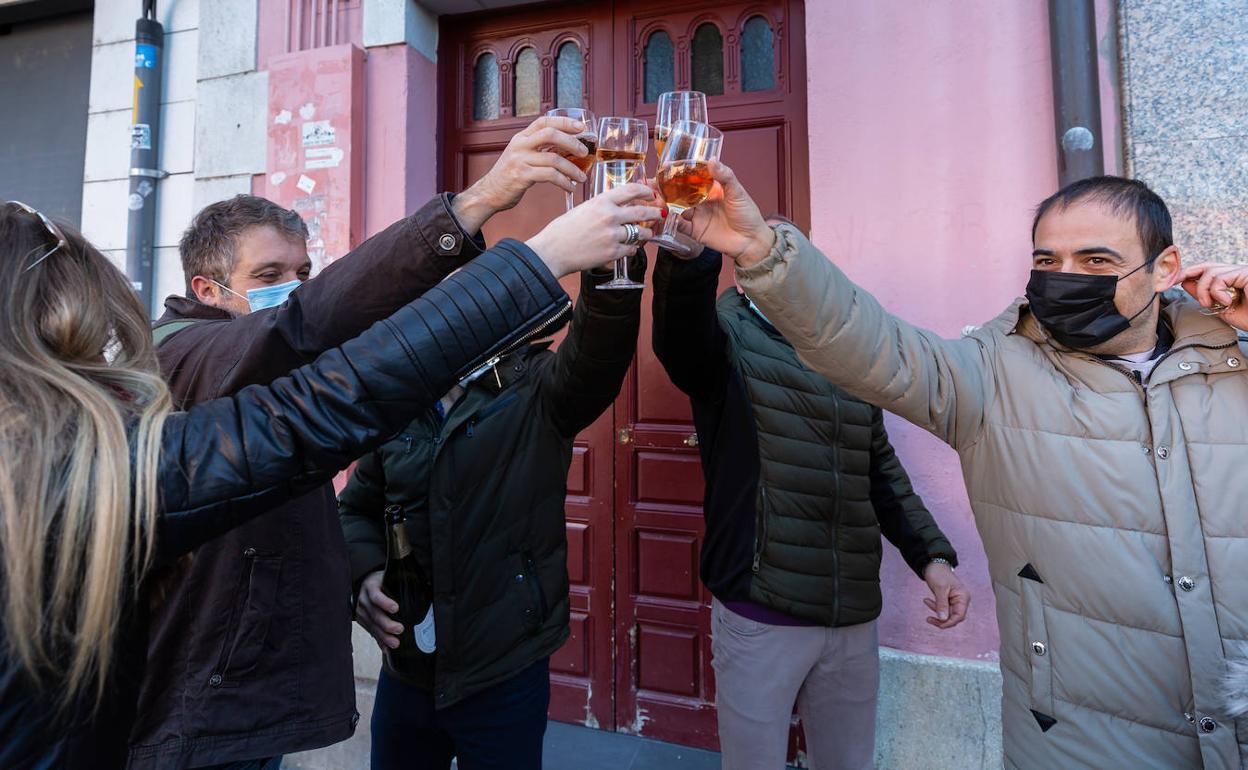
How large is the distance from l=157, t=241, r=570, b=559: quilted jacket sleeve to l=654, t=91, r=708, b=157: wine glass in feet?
1.57

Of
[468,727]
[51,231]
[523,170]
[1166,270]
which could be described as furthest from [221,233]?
[1166,270]

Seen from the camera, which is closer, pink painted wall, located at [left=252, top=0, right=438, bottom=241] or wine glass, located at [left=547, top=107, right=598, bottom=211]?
wine glass, located at [left=547, top=107, right=598, bottom=211]

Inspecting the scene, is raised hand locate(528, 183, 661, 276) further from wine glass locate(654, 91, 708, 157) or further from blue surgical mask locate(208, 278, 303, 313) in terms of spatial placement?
blue surgical mask locate(208, 278, 303, 313)

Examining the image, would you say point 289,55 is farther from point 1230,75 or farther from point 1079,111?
point 1230,75

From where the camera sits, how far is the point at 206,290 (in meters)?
1.94

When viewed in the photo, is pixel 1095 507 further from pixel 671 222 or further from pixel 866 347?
pixel 671 222

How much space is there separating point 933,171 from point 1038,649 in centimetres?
207

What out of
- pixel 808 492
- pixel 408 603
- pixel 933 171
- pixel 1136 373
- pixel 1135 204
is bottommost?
pixel 408 603

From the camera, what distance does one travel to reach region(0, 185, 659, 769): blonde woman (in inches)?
36.7

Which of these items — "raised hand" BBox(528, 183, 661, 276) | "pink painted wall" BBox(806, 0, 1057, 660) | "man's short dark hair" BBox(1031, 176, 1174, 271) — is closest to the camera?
"raised hand" BBox(528, 183, 661, 276)

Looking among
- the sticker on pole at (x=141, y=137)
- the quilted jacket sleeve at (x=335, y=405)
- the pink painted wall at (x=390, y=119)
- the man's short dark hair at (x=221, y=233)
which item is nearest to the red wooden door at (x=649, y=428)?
the pink painted wall at (x=390, y=119)

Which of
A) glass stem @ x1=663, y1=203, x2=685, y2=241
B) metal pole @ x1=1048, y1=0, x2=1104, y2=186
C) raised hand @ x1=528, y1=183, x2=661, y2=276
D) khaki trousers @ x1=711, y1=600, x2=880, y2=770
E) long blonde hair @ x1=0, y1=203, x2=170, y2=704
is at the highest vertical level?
metal pole @ x1=1048, y1=0, x2=1104, y2=186

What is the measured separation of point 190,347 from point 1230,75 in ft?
11.6

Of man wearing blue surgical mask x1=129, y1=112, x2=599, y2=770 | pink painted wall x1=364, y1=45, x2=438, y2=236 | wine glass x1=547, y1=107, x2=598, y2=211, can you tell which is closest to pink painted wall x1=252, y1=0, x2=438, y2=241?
pink painted wall x1=364, y1=45, x2=438, y2=236
